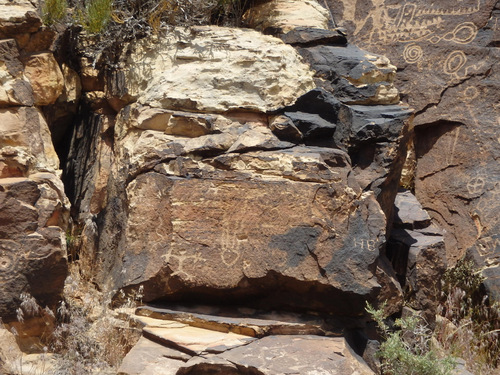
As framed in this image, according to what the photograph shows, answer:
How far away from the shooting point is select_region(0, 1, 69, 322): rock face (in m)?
3.80

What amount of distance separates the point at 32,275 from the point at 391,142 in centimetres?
232

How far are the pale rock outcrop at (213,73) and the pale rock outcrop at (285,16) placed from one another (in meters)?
0.30

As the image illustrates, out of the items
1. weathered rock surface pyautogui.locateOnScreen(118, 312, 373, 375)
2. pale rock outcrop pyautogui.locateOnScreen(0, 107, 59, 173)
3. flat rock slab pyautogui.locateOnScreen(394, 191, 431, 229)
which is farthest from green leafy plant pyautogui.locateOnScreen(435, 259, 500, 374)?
pale rock outcrop pyautogui.locateOnScreen(0, 107, 59, 173)

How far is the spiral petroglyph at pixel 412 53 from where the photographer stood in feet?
19.9

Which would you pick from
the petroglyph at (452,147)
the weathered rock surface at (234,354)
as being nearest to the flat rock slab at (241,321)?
the weathered rock surface at (234,354)

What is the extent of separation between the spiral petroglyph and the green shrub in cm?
287

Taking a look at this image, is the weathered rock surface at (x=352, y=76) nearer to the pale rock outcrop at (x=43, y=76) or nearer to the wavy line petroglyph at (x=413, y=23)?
the wavy line petroglyph at (x=413, y=23)

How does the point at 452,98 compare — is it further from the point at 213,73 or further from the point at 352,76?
the point at 213,73

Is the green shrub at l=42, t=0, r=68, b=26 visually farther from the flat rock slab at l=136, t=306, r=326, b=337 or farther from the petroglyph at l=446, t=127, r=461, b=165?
the petroglyph at l=446, t=127, r=461, b=165

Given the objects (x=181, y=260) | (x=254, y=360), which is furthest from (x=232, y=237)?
(x=254, y=360)

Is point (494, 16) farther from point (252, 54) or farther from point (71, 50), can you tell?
point (71, 50)

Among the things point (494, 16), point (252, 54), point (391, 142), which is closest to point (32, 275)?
point (252, 54)

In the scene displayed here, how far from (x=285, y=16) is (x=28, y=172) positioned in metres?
2.13

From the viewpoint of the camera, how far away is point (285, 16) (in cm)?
517
